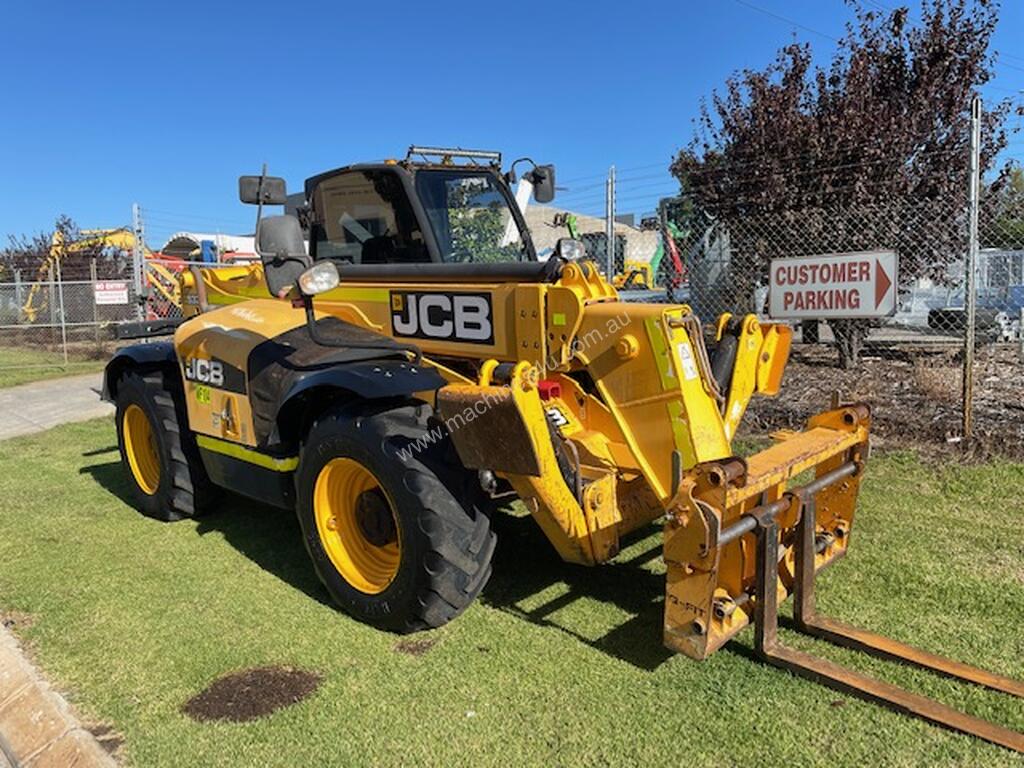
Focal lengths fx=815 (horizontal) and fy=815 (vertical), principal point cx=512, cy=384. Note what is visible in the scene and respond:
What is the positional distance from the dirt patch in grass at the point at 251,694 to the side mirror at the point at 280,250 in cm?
182

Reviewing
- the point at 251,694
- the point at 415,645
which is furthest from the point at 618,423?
the point at 251,694

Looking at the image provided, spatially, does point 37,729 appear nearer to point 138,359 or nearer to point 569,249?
point 138,359

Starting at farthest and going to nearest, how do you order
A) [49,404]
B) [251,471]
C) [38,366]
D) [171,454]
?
[38,366], [49,404], [171,454], [251,471]

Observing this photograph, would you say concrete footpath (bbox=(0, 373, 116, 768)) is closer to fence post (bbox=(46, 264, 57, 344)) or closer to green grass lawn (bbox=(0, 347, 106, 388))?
green grass lawn (bbox=(0, 347, 106, 388))

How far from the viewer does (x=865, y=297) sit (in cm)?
658

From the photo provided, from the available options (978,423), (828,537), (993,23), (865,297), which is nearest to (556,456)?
(828,537)

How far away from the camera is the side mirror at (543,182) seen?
5547 millimetres

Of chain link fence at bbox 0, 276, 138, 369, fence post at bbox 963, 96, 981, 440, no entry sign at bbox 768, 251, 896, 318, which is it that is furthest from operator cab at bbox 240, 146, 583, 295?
chain link fence at bbox 0, 276, 138, 369

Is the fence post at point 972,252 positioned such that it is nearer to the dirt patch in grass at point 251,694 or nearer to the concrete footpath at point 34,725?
the dirt patch in grass at point 251,694

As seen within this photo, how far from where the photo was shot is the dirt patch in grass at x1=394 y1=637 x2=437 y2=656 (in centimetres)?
356

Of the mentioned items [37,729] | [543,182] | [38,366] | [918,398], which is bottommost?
[37,729]

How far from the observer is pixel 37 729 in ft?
10.3

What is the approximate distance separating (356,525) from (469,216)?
1959mm

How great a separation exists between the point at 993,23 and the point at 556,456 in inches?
384
